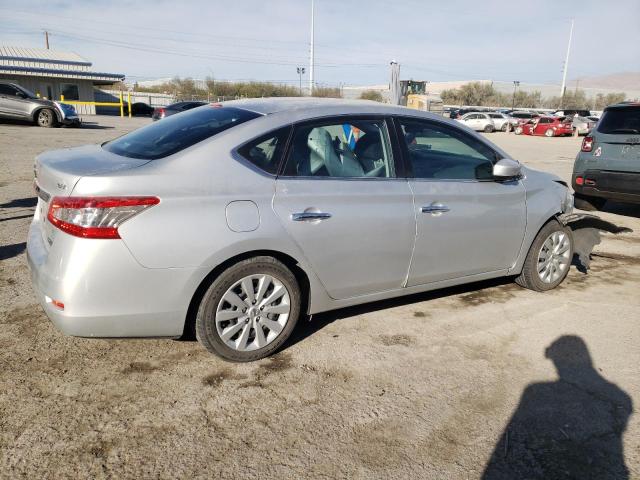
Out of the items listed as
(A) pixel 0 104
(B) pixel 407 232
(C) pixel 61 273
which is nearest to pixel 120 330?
(C) pixel 61 273

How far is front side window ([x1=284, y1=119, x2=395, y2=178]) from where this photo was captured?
3395 millimetres

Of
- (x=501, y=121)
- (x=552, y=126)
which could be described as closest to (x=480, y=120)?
(x=501, y=121)

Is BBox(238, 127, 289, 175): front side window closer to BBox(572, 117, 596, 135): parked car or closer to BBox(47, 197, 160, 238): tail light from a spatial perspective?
BBox(47, 197, 160, 238): tail light

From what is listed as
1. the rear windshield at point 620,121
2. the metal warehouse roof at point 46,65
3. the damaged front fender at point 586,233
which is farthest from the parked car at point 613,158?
the metal warehouse roof at point 46,65

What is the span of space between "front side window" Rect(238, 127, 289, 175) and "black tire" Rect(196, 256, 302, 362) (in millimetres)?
582

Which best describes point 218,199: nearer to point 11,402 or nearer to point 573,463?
point 11,402

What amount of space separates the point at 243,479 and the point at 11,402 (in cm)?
141

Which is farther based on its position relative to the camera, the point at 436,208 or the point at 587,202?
the point at 587,202

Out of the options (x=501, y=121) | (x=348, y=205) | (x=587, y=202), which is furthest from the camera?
(x=501, y=121)

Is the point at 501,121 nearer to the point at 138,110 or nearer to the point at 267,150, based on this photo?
the point at 138,110

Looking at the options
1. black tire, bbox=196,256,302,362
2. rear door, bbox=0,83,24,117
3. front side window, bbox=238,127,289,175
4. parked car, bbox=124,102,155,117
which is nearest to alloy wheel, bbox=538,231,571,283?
black tire, bbox=196,256,302,362

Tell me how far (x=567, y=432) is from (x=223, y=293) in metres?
2.07

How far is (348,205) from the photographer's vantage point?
344 cm

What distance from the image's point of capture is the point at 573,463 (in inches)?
100
